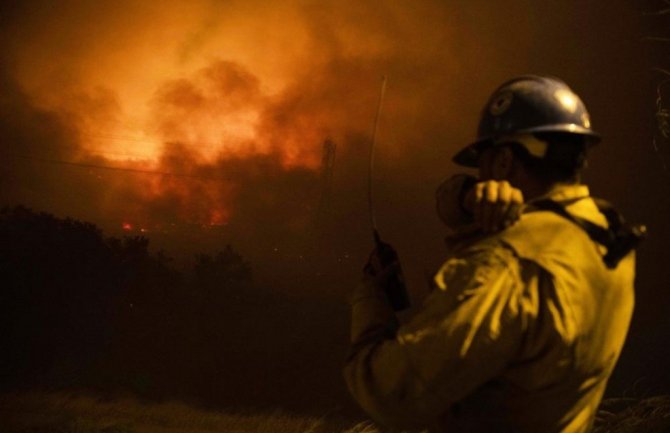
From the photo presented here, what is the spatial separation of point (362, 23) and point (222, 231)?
23.5 meters

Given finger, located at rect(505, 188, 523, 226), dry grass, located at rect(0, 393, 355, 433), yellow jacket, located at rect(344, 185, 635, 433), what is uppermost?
finger, located at rect(505, 188, 523, 226)

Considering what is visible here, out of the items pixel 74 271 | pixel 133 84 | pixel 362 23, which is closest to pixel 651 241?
pixel 362 23

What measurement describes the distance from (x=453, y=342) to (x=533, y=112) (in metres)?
0.79

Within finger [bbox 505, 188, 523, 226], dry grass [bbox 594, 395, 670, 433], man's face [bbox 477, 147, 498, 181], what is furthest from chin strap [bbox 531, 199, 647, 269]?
dry grass [bbox 594, 395, 670, 433]

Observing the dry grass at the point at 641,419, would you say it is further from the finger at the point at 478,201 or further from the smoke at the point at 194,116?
the smoke at the point at 194,116

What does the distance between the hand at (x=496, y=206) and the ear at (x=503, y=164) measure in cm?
23

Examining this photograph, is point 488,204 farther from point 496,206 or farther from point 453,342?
point 453,342

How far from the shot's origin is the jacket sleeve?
120cm

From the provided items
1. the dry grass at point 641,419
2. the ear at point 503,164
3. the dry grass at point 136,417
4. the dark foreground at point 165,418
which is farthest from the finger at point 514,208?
the dry grass at point 136,417

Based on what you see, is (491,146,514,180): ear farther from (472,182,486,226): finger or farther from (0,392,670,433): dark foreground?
(0,392,670,433): dark foreground

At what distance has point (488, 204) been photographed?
1.31 metres

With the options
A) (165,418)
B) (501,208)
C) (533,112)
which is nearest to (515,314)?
(501,208)

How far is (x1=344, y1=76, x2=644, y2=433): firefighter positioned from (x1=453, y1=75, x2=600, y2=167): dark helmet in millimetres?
24

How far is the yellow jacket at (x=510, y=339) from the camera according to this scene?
3.94ft
